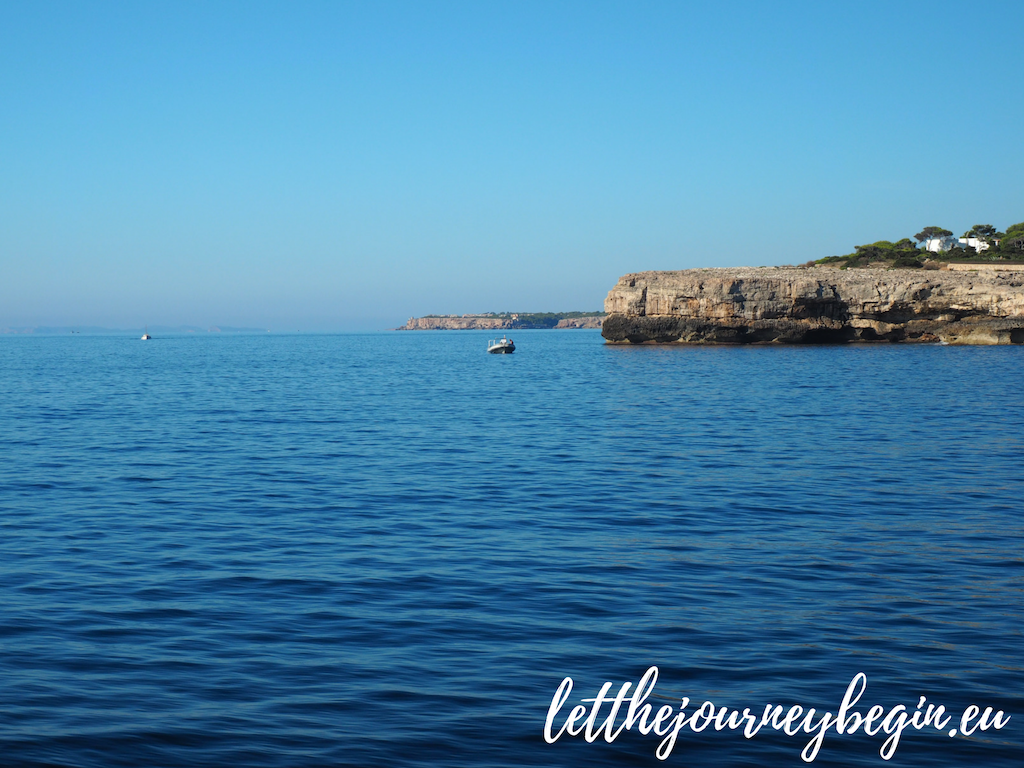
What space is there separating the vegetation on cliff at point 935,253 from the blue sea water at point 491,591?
94978 millimetres

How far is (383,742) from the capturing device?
285 inches

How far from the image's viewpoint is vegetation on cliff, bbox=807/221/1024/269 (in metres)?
114

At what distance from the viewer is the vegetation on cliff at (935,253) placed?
114275 millimetres

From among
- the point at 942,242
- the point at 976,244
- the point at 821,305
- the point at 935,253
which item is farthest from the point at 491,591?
the point at 942,242

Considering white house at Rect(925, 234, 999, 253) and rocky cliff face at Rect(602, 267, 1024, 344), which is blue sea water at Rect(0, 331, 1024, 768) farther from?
white house at Rect(925, 234, 999, 253)

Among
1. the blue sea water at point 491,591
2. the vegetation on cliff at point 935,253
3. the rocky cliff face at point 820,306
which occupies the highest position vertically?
the vegetation on cliff at point 935,253

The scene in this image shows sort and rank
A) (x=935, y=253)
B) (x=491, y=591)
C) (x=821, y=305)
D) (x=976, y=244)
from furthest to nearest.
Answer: (x=976, y=244), (x=935, y=253), (x=821, y=305), (x=491, y=591)

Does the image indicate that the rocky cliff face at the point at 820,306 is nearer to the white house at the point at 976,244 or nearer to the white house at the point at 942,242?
the white house at the point at 976,244

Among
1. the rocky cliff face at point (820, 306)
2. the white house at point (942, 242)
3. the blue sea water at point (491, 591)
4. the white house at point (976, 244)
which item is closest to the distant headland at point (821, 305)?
the rocky cliff face at point (820, 306)

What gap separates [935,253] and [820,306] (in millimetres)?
48408

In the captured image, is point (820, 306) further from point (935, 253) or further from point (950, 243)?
point (950, 243)

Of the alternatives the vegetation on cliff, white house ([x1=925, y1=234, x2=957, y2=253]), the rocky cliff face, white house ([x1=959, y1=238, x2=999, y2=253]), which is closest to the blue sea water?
the rocky cliff face

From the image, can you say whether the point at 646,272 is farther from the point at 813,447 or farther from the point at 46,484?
the point at 46,484

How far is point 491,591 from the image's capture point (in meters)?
11.4
